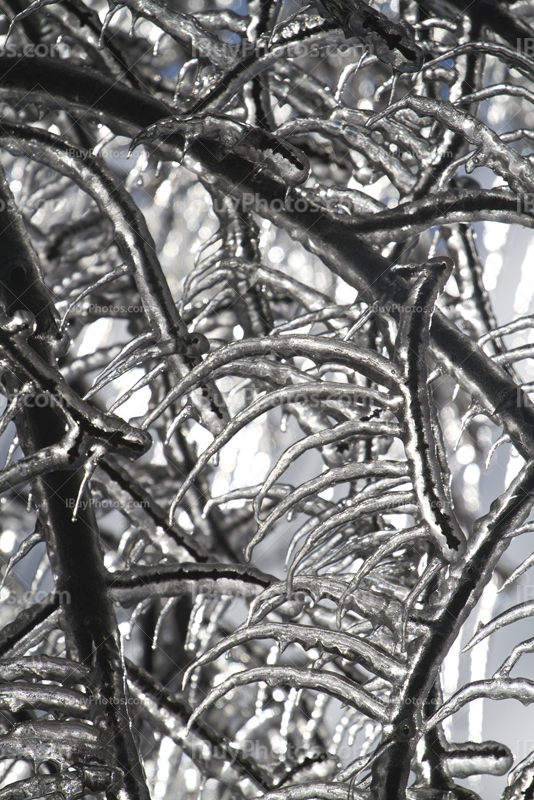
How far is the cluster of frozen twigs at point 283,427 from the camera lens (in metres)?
0.43

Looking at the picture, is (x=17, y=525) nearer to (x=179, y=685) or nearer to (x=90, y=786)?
(x=179, y=685)

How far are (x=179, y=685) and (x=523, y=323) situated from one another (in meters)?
0.47

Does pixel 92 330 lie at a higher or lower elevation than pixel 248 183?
higher

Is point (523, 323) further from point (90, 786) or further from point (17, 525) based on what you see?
point (17, 525)

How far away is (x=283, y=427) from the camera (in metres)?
0.58

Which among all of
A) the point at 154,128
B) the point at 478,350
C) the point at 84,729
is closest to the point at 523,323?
the point at 478,350

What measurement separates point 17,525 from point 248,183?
463mm

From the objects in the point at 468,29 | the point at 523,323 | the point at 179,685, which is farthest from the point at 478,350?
the point at 179,685

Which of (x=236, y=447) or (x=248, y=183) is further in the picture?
(x=236, y=447)

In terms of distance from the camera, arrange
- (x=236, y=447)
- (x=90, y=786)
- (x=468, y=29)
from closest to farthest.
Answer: (x=90, y=786), (x=468, y=29), (x=236, y=447)

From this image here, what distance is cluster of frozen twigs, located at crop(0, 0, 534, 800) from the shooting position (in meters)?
0.43

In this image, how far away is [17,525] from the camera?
29.9 inches

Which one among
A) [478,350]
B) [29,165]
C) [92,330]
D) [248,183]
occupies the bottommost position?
[478,350]

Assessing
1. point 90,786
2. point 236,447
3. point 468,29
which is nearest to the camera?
point 90,786
